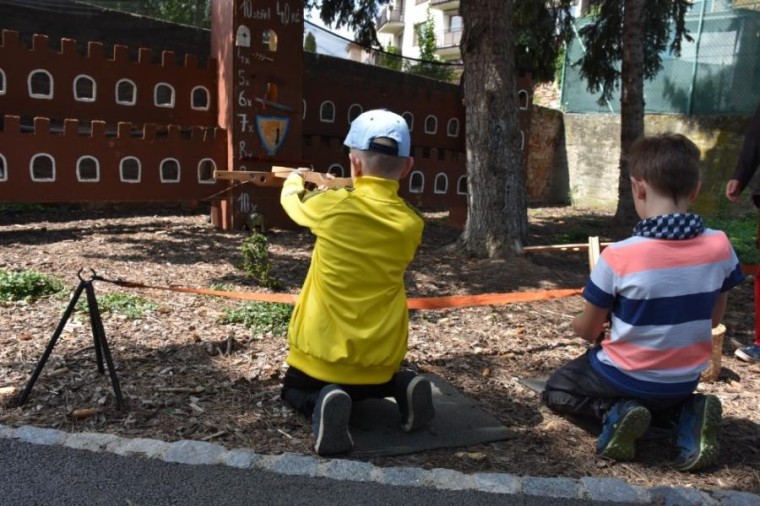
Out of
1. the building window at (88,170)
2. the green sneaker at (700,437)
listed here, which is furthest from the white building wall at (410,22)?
the green sneaker at (700,437)

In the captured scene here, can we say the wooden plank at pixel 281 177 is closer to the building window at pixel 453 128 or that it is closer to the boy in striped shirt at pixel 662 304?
the boy in striped shirt at pixel 662 304

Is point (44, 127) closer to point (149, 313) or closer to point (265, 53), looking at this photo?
point (265, 53)

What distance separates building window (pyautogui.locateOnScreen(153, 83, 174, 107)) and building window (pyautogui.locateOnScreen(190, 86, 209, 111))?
266 mm

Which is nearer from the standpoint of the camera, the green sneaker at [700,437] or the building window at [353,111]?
the green sneaker at [700,437]

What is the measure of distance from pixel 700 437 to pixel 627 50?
9.49m

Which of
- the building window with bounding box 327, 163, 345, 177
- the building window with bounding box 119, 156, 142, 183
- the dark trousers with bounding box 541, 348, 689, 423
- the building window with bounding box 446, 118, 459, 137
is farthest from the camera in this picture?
the building window with bounding box 446, 118, 459, 137

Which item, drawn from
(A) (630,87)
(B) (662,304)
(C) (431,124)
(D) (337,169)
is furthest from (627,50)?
(B) (662,304)

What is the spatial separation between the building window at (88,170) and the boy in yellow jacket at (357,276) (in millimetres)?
5827

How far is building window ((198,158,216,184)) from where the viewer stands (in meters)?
8.80

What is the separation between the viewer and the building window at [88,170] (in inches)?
317

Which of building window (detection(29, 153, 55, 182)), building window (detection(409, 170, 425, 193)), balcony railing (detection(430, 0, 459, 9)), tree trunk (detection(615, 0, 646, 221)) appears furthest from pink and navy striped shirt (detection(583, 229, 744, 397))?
balcony railing (detection(430, 0, 459, 9))

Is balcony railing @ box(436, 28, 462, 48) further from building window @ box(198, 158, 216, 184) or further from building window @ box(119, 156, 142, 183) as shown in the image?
building window @ box(119, 156, 142, 183)

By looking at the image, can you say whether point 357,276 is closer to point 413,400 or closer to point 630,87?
point 413,400

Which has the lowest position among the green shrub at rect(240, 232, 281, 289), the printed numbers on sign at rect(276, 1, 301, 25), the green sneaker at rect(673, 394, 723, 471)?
the green sneaker at rect(673, 394, 723, 471)
